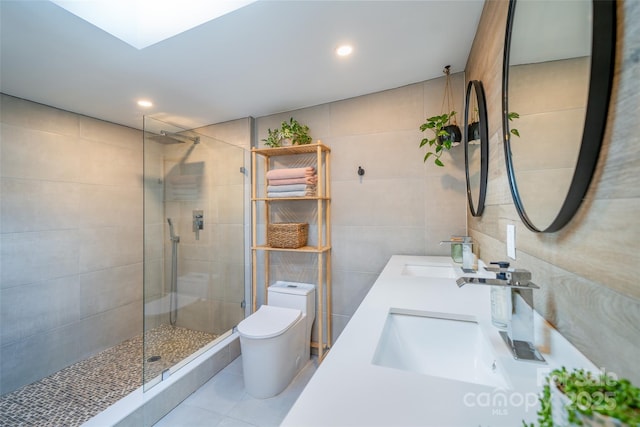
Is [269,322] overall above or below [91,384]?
above

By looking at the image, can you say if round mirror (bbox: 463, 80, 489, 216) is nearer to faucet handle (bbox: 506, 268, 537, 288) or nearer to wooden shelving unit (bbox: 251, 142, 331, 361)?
faucet handle (bbox: 506, 268, 537, 288)

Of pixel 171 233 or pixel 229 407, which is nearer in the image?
pixel 229 407

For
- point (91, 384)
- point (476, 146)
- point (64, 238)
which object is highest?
point (476, 146)

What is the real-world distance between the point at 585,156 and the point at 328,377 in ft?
2.27

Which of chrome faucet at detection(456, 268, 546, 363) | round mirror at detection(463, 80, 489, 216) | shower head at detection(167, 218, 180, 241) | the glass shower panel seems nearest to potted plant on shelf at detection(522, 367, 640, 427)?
chrome faucet at detection(456, 268, 546, 363)

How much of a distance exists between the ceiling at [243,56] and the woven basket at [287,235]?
3.59 ft

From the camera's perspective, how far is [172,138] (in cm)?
215

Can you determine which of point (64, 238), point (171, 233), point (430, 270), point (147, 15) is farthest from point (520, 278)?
point (64, 238)

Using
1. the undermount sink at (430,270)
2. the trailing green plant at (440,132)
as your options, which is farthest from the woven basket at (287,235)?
the trailing green plant at (440,132)

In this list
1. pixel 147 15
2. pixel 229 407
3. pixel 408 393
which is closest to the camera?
pixel 408 393

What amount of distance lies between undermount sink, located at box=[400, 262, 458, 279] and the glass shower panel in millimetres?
1646

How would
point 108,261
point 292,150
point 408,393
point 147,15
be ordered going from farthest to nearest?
point 108,261, point 292,150, point 147,15, point 408,393

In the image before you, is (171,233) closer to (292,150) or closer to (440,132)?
(292,150)

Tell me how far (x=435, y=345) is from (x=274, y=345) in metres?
1.27
